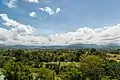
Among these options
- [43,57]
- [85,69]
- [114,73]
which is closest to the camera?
[85,69]

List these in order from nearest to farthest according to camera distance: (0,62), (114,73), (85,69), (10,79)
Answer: (10,79)
(85,69)
(114,73)
(0,62)

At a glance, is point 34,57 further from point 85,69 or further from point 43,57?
point 85,69

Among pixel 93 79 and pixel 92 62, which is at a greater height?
pixel 92 62

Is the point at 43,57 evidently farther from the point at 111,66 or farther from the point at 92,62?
the point at 92,62

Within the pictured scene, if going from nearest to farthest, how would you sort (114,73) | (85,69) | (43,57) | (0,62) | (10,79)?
(10,79)
(85,69)
(114,73)
(0,62)
(43,57)

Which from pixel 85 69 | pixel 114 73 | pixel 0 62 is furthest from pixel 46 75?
pixel 0 62

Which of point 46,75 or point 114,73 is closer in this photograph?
point 46,75

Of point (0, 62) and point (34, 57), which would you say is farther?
point (34, 57)

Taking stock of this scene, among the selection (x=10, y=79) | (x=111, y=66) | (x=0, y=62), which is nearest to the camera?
(x=10, y=79)

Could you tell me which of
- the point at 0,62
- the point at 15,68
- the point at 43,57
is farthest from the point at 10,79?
the point at 43,57
